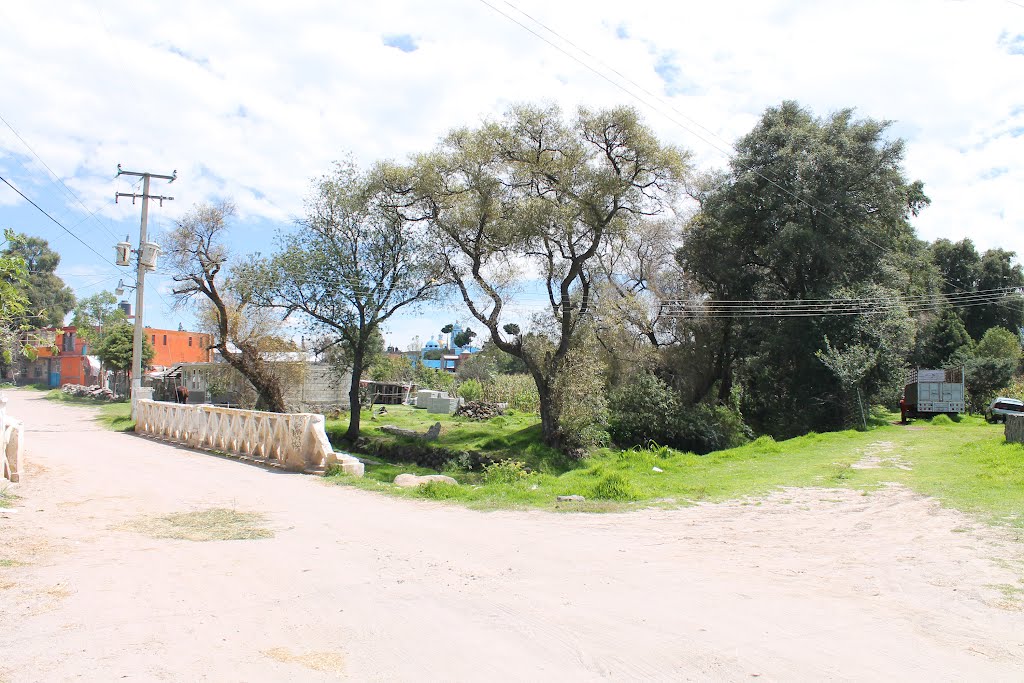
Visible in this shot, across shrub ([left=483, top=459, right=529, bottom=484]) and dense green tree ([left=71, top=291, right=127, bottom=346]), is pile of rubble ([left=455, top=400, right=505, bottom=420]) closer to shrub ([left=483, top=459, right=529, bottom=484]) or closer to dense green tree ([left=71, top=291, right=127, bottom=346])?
shrub ([left=483, top=459, right=529, bottom=484])

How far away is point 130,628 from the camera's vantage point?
4.72 metres

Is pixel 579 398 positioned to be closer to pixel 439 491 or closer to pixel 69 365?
pixel 439 491

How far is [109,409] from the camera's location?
36.6 meters

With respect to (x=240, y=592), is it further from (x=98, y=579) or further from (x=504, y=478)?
(x=504, y=478)

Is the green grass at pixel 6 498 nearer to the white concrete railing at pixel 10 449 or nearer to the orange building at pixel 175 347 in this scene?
the white concrete railing at pixel 10 449

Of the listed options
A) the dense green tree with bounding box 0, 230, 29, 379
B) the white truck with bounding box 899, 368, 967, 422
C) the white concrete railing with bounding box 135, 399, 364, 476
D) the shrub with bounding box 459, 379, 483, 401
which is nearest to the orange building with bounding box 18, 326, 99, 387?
the shrub with bounding box 459, 379, 483, 401

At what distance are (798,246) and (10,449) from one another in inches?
1086

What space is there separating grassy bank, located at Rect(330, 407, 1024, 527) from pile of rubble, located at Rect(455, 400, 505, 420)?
603 centimetres

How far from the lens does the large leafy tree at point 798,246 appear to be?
29078mm

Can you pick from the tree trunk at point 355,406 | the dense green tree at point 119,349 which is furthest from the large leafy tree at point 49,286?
the tree trunk at point 355,406

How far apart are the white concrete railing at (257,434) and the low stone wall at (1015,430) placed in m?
15.5

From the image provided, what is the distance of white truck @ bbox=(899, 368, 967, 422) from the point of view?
97.0 ft

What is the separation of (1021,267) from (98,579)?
2268 inches

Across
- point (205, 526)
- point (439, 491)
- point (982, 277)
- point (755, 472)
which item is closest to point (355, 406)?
point (755, 472)
